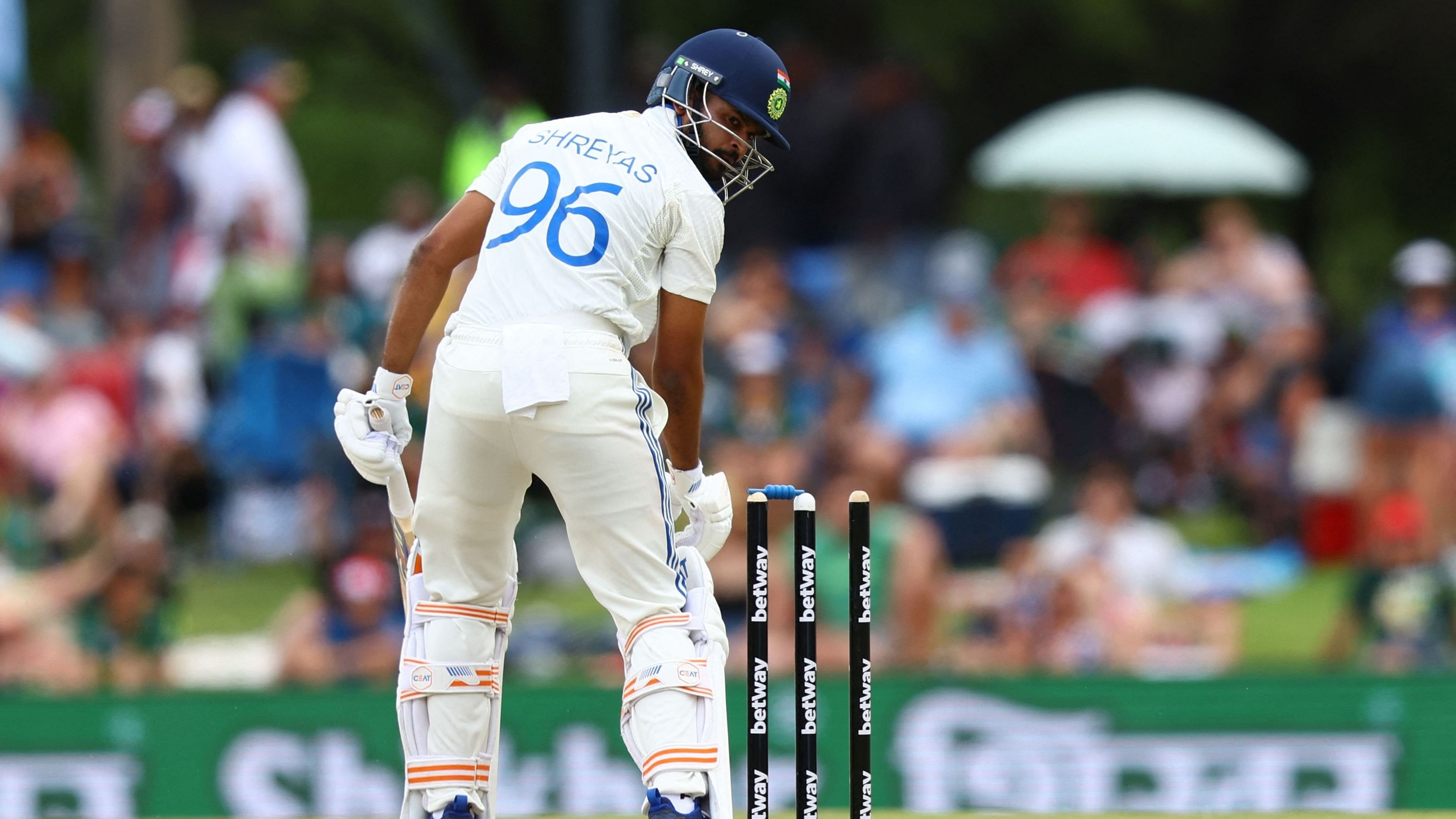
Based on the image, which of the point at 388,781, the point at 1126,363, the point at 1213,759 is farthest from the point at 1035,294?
the point at 388,781

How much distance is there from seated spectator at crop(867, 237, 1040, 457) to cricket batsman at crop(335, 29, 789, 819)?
5.48m

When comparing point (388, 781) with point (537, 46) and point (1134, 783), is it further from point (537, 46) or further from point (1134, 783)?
point (537, 46)

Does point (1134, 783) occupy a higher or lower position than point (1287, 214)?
lower

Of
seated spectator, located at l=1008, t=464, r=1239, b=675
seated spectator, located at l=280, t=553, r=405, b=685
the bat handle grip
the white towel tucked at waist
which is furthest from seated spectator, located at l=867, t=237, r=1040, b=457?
the white towel tucked at waist

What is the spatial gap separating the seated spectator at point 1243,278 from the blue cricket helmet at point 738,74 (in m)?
7.88

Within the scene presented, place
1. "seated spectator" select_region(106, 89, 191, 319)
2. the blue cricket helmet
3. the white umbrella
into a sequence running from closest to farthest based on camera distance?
1. the blue cricket helmet
2. "seated spectator" select_region(106, 89, 191, 319)
3. the white umbrella

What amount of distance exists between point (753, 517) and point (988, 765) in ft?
11.0

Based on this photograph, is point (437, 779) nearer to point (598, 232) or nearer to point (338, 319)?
point (598, 232)

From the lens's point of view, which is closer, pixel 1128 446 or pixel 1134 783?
pixel 1134 783

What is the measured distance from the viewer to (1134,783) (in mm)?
7883

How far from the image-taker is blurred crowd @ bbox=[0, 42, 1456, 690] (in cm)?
938

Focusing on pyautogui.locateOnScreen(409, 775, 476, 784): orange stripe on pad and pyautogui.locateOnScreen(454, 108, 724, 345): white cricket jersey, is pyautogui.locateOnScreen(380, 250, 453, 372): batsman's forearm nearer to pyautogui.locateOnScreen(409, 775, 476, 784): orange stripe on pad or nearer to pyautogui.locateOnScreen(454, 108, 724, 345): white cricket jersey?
pyautogui.locateOnScreen(454, 108, 724, 345): white cricket jersey

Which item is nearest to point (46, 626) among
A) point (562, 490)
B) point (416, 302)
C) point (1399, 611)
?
point (416, 302)

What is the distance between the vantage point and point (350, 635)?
9.02 m
